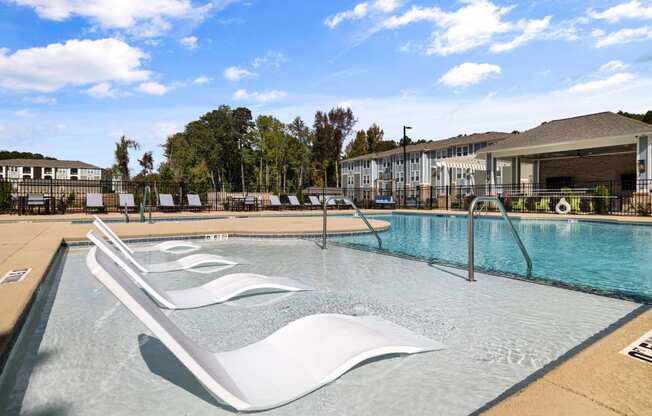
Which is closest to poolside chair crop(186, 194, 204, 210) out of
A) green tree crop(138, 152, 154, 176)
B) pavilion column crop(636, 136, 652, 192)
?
pavilion column crop(636, 136, 652, 192)

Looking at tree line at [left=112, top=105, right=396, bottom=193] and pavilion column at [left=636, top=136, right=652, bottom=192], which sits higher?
tree line at [left=112, top=105, right=396, bottom=193]

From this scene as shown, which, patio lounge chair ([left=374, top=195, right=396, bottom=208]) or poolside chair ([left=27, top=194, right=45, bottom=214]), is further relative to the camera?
patio lounge chair ([left=374, top=195, right=396, bottom=208])

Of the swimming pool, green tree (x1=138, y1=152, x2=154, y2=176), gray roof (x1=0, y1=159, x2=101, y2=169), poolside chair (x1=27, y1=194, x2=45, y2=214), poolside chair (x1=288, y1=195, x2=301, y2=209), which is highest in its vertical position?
gray roof (x1=0, y1=159, x2=101, y2=169)

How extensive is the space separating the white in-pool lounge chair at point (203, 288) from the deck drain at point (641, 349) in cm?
294

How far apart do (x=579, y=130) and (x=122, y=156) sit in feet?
147

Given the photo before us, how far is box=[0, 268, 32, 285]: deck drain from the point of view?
3731 millimetres

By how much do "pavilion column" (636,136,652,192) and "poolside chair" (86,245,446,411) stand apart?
62.2 feet

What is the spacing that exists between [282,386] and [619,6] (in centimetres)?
1766

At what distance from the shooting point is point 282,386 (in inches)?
77.5

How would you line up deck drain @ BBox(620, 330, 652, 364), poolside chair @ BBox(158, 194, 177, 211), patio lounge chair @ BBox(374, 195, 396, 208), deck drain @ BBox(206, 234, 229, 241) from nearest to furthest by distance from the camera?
1. deck drain @ BBox(620, 330, 652, 364)
2. deck drain @ BBox(206, 234, 229, 241)
3. poolside chair @ BBox(158, 194, 177, 211)
4. patio lounge chair @ BBox(374, 195, 396, 208)

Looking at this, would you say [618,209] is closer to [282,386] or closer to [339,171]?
[282,386]

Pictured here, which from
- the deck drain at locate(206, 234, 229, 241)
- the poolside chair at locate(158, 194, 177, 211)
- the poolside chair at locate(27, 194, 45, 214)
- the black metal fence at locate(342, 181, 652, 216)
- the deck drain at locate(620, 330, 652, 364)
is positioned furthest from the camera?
the poolside chair at locate(158, 194, 177, 211)

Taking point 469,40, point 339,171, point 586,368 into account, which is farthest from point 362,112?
point 586,368

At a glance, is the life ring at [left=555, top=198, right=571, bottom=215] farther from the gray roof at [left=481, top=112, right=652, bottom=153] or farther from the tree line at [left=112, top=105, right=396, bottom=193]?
the tree line at [left=112, top=105, right=396, bottom=193]
